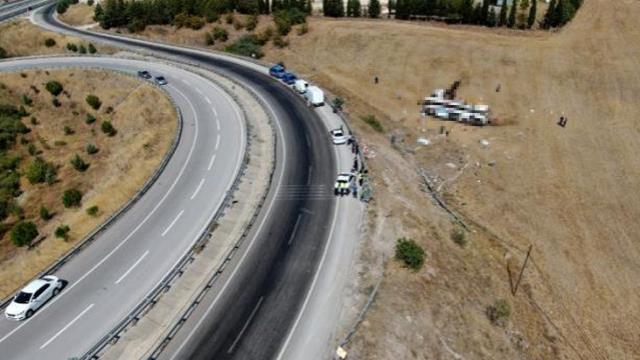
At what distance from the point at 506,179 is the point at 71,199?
171 feet

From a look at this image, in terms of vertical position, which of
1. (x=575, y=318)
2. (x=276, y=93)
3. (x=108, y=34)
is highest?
(x=108, y=34)

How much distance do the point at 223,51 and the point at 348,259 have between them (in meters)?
73.2

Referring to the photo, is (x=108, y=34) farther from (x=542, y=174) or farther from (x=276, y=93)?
(x=542, y=174)

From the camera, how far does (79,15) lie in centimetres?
12331

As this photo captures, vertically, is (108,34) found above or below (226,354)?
above

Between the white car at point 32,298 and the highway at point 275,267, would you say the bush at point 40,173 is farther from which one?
the white car at point 32,298

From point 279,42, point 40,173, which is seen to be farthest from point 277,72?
point 40,173

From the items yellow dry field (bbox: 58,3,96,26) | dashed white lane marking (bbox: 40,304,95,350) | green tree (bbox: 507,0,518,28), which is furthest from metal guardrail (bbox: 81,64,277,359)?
yellow dry field (bbox: 58,3,96,26)

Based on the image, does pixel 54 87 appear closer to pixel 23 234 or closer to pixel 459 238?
pixel 23 234

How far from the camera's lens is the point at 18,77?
84.9 m

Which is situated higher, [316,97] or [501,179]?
[316,97]

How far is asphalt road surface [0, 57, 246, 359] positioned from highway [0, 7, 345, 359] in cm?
48

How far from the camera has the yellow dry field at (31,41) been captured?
103231 millimetres

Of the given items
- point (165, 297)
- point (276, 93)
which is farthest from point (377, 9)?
point (165, 297)
